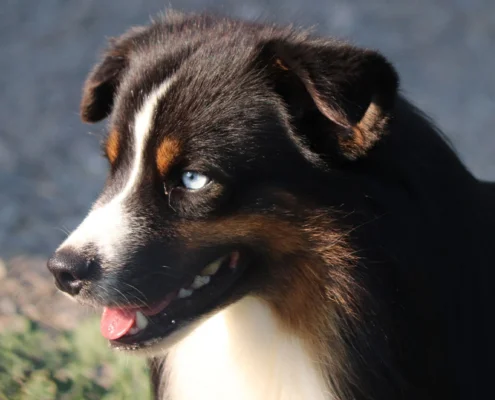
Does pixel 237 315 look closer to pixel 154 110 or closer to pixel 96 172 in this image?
pixel 154 110

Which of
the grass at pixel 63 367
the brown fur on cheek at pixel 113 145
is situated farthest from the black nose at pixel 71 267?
the grass at pixel 63 367

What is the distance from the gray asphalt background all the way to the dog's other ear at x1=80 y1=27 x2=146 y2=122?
2.77 meters

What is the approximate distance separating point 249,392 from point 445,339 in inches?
27.7

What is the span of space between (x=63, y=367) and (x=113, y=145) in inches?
42.8

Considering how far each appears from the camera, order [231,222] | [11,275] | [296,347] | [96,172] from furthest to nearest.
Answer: [96,172], [11,275], [296,347], [231,222]

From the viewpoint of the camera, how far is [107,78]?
345cm

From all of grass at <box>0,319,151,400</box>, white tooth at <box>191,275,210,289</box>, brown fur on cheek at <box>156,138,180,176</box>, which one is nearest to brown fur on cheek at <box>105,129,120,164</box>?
brown fur on cheek at <box>156,138,180,176</box>

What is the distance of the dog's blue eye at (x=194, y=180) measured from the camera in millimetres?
Result: 2896

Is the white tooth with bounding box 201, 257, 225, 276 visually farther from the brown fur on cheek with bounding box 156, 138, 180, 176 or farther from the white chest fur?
the brown fur on cheek with bounding box 156, 138, 180, 176

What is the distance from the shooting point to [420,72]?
8.10m

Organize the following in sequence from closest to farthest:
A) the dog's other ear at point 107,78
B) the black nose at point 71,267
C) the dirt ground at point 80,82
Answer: the black nose at point 71,267 → the dog's other ear at point 107,78 → the dirt ground at point 80,82

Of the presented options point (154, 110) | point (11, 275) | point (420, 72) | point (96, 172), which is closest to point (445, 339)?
point (154, 110)

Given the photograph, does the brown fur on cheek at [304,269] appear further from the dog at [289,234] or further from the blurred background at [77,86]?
the blurred background at [77,86]

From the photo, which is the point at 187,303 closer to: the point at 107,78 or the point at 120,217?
the point at 120,217
